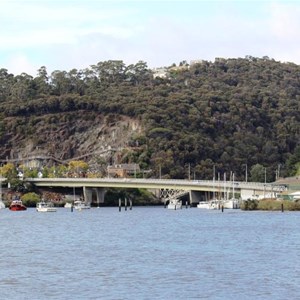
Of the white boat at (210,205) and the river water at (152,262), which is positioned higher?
the white boat at (210,205)

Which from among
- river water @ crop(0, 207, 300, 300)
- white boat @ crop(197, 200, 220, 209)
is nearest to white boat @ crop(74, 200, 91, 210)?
white boat @ crop(197, 200, 220, 209)

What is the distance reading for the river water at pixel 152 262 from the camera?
60.8 metres

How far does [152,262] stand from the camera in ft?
246

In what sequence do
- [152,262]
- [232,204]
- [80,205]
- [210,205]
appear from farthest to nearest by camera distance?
1. [80,205]
2. [210,205]
3. [232,204]
4. [152,262]

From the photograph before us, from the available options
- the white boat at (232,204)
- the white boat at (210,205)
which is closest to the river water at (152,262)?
the white boat at (232,204)

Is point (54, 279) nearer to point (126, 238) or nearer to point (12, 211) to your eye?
point (126, 238)

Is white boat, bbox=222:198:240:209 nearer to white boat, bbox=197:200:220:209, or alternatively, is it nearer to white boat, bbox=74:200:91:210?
white boat, bbox=197:200:220:209

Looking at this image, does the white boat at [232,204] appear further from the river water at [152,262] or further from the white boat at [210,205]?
the river water at [152,262]

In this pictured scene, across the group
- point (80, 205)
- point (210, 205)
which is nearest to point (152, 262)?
point (210, 205)

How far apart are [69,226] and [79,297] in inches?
2672

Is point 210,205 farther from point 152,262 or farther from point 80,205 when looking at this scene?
point 152,262

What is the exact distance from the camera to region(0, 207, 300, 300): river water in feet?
200

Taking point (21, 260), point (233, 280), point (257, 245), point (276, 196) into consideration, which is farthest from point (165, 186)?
point (233, 280)

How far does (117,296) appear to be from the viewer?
58.9 m
